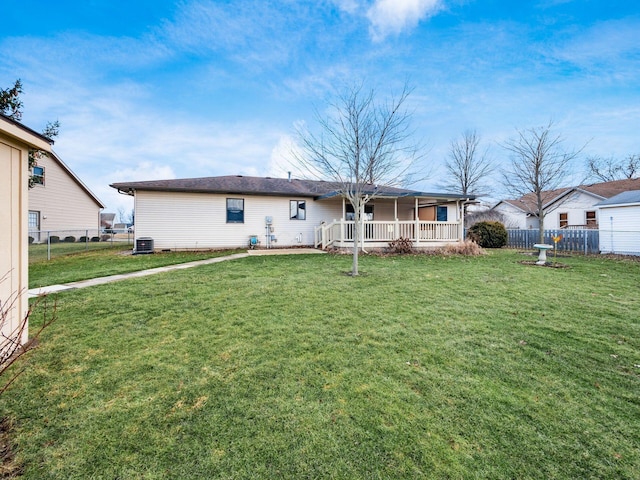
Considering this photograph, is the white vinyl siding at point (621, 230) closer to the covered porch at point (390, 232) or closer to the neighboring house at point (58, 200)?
the covered porch at point (390, 232)

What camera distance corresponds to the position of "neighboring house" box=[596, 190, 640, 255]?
41.0ft

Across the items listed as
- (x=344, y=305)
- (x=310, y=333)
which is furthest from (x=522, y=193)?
(x=310, y=333)

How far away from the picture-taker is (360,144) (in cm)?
843

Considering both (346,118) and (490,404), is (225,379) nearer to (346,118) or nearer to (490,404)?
(490,404)

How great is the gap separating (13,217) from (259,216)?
446 inches

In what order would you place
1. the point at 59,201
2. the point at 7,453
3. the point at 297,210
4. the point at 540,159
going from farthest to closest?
the point at 59,201
the point at 297,210
the point at 540,159
the point at 7,453

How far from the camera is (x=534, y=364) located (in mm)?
3221

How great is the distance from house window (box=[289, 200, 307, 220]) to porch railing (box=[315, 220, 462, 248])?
1.84 meters

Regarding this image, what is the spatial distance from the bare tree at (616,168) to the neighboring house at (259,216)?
1048 inches

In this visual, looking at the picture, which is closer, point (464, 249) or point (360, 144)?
point (360, 144)

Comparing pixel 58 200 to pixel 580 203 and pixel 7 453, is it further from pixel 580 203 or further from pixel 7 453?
pixel 580 203

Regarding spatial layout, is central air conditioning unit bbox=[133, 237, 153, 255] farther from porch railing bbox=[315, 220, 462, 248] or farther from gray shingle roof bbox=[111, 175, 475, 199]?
porch railing bbox=[315, 220, 462, 248]

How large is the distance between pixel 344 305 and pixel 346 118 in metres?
6.05

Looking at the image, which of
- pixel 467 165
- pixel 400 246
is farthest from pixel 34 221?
pixel 467 165
